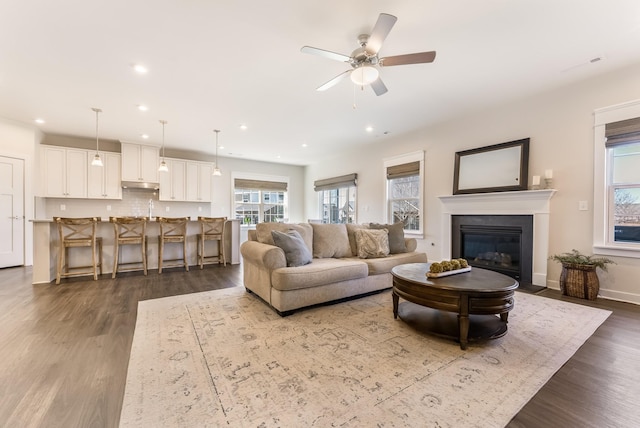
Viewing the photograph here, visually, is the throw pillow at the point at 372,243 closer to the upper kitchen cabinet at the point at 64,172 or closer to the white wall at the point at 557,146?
the white wall at the point at 557,146

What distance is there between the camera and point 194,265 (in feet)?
17.6

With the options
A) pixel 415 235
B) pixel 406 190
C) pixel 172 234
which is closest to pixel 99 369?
pixel 172 234

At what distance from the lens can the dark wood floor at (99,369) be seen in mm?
1389

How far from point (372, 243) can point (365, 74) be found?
2070 mm

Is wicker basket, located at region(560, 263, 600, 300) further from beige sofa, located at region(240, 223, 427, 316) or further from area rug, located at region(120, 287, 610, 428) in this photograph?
beige sofa, located at region(240, 223, 427, 316)

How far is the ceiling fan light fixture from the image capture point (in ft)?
7.92

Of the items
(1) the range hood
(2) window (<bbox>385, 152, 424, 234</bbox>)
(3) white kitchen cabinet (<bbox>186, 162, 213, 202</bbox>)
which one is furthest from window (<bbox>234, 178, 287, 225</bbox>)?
(2) window (<bbox>385, 152, 424, 234</bbox>)

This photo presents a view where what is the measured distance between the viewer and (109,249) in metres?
4.64

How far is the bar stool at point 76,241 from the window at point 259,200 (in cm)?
372

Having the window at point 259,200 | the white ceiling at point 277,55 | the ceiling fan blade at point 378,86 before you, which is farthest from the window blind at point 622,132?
the window at point 259,200

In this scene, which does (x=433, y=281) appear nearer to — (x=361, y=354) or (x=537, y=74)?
(x=361, y=354)

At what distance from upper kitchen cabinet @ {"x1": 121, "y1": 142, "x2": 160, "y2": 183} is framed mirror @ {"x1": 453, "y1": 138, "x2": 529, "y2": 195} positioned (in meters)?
6.42

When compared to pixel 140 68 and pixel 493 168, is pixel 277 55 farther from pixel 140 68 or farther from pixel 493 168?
pixel 493 168

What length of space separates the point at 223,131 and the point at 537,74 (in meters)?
4.99
